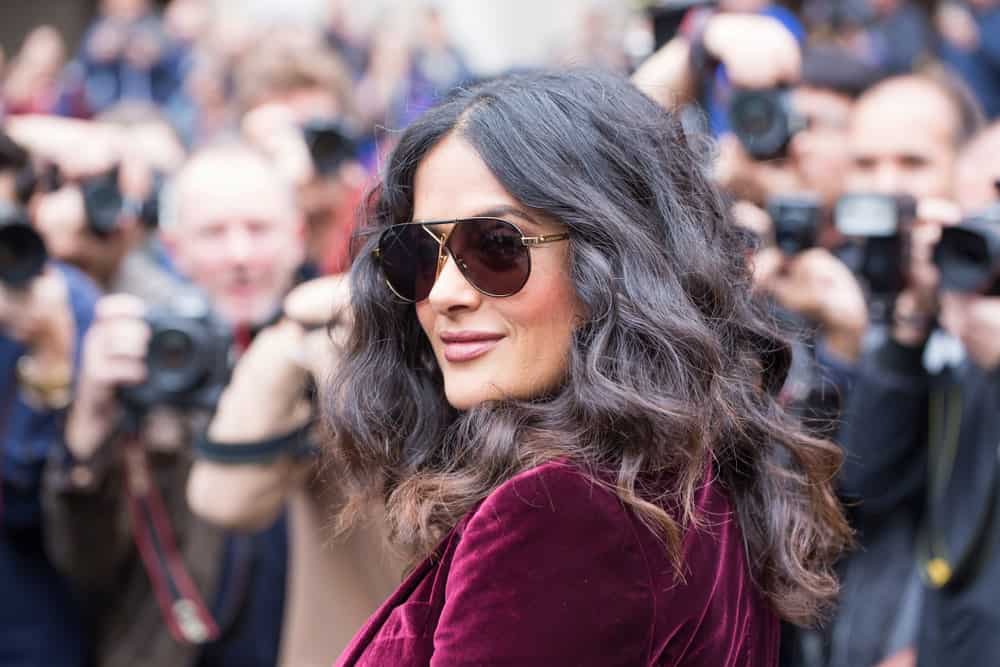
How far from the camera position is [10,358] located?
333 cm

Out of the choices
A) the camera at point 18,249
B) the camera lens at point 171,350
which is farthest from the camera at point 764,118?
the camera at point 18,249

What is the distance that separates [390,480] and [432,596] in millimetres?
346

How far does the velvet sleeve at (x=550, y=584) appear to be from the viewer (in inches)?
54.0

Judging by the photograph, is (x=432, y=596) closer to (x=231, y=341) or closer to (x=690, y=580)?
(x=690, y=580)

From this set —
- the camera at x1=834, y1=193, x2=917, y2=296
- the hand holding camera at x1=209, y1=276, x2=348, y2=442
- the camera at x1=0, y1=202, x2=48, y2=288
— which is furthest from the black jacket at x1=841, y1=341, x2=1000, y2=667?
the camera at x1=0, y1=202, x2=48, y2=288

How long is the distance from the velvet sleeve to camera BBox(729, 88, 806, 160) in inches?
55.5

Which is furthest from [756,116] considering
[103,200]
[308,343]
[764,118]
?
[103,200]

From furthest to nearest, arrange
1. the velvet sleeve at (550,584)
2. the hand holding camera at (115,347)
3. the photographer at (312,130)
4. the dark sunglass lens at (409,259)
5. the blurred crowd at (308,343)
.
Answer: the photographer at (312,130)
the hand holding camera at (115,347)
the blurred crowd at (308,343)
the dark sunglass lens at (409,259)
the velvet sleeve at (550,584)

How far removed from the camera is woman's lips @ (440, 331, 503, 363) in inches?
65.2

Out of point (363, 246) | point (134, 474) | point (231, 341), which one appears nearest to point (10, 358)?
point (134, 474)

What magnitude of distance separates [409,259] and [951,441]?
138cm

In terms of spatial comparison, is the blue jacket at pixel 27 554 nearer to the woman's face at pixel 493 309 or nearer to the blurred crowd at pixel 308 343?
the blurred crowd at pixel 308 343

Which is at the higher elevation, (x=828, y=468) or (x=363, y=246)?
(x=363, y=246)

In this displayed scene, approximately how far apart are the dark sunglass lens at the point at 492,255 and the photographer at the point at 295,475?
951 millimetres
